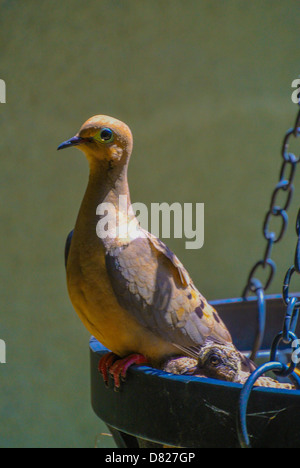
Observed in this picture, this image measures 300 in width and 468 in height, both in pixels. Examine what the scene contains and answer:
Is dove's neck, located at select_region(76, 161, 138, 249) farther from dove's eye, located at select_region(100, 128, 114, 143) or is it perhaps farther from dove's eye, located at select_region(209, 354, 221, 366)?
dove's eye, located at select_region(209, 354, 221, 366)

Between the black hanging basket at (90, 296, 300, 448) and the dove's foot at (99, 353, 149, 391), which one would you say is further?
the dove's foot at (99, 353, 149, 391)

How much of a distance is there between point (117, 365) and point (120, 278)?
0.12 meters

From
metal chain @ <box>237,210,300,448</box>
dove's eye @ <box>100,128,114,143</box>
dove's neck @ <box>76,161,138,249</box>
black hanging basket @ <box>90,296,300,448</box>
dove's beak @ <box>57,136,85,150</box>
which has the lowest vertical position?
black hanging basket @ <box>90,296,300,448</box>

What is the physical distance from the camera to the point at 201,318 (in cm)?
92

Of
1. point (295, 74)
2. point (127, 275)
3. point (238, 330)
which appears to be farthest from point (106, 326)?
point (295, 74)

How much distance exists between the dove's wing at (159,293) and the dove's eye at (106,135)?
0.50 feet

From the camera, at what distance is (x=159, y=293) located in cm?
87

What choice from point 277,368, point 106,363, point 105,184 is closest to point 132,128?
point 105,184

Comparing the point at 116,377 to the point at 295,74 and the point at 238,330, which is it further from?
the point at 295,74

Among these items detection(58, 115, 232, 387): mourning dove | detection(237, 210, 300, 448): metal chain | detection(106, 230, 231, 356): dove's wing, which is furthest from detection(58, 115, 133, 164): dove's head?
detection(237, 210, 300, 448): metal chain

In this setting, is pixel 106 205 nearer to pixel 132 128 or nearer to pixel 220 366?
pixel 220 366

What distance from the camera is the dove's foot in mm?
763

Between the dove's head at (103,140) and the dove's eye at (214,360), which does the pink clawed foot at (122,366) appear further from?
the dove's head at (103,140)

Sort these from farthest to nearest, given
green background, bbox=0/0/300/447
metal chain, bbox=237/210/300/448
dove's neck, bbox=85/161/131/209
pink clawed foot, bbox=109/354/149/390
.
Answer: green background, bbox=0/0/300/447 → dove's neck, bbox=85/161/131/209 → pink clawed foot, bbox=109/354/149/390 → metal chain, bbox=237/210/300/448
